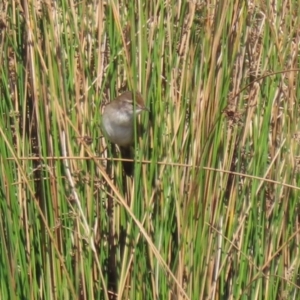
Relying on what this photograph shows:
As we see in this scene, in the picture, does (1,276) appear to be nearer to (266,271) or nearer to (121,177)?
(121,177)

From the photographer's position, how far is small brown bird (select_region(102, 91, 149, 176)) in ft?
7.82

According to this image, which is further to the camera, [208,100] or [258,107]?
[258,107]

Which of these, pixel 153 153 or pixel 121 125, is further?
pixel 121 125

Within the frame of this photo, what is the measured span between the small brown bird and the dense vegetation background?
40 mm

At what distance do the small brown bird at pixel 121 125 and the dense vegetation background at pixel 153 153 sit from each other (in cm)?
4

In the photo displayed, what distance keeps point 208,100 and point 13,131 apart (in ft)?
1.89

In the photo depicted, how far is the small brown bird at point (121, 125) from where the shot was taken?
2.38m

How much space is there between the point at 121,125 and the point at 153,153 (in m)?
0.28

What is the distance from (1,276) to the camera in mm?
2186

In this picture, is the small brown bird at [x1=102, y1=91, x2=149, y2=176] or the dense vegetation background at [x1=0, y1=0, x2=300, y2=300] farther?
the small brown bird at [x1=102, y1=91, x2=149, y2=176]

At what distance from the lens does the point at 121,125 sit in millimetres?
2479

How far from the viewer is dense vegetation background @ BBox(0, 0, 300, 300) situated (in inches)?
86.0

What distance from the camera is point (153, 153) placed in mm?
2230

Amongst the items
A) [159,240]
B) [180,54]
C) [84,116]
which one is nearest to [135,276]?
[159,240]
